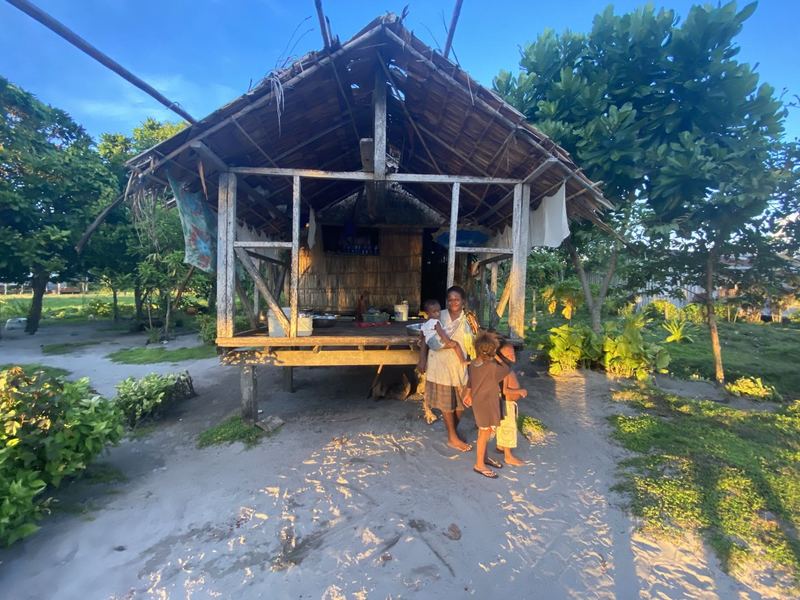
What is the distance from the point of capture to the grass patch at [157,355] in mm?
10570

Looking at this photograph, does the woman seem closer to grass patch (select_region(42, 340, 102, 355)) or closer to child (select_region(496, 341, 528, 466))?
child (select_region(496, 341, 528, 466))

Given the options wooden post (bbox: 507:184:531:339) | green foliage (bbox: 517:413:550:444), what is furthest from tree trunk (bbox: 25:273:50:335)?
green foliage (bbox: 517:413:550:444)

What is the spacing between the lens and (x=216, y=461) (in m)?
4.61

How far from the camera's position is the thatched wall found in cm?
930

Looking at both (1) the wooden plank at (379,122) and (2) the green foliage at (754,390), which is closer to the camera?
(1) the wooden plank at (379,122)

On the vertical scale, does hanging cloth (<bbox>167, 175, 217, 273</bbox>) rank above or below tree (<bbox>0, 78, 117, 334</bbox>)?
below

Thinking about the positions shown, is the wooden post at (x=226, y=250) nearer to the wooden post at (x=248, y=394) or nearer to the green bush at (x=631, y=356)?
the wooden post at (x=248, y=394)

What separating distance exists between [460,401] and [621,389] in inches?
164

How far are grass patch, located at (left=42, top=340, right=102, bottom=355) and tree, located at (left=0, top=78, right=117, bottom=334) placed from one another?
2.43 meters

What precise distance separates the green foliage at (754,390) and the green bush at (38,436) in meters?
9.46

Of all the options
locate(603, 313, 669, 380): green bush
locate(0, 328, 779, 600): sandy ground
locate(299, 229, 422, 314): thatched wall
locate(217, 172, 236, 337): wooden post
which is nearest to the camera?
locate(0, 328, 779, 600): sandy ground

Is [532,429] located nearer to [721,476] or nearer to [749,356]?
[721,476]

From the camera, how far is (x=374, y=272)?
9367 mm

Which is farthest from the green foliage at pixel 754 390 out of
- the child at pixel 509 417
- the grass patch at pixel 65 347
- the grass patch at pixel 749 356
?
the grass patch at pixel 65 347
